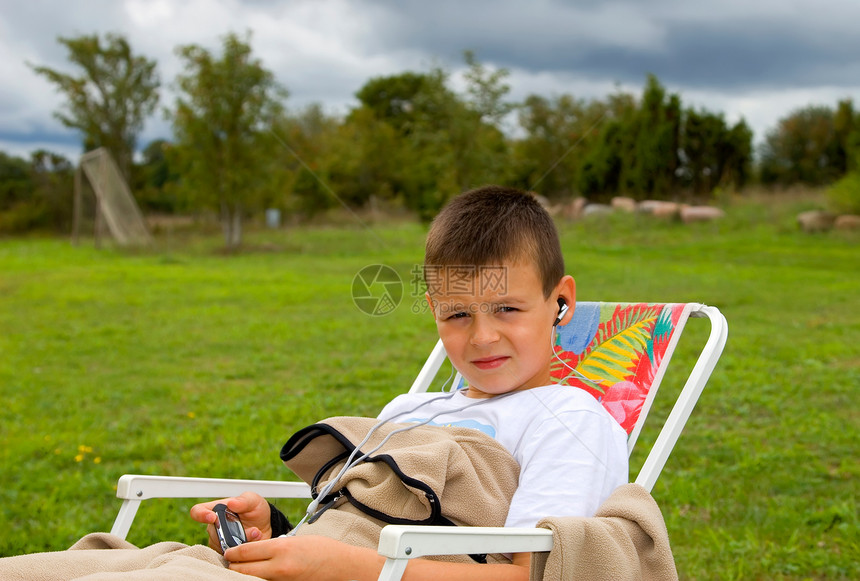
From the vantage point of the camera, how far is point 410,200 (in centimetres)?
2069

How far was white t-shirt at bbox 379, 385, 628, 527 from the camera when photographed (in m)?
1.63

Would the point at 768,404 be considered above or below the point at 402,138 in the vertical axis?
below

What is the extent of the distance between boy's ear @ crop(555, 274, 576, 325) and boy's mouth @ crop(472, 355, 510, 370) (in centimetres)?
22

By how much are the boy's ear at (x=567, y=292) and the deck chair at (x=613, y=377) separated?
20 cm

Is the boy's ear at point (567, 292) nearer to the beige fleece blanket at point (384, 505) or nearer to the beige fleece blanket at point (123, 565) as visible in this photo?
the beige fleece blanket at point (384, 505)

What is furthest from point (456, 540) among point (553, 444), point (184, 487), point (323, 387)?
point (323, 387)

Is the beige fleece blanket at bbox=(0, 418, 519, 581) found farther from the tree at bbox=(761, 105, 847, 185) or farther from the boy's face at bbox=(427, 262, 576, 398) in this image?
the tree at bbox=(761, 105, 847, 185)

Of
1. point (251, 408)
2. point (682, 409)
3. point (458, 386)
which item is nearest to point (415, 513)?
point (682, 409)

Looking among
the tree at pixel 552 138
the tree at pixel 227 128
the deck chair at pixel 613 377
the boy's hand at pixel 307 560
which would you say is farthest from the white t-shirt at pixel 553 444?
the tree at pixel 227 128

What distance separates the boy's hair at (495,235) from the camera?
1.87m

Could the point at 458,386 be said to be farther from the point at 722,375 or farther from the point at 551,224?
the point at 722,375

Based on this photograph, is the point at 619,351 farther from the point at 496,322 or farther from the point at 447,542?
the point at 447,542

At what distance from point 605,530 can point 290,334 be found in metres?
6.18

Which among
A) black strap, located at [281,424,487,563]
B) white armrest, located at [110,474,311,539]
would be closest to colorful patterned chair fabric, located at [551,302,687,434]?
black strap, located at [281,424,487,563]
